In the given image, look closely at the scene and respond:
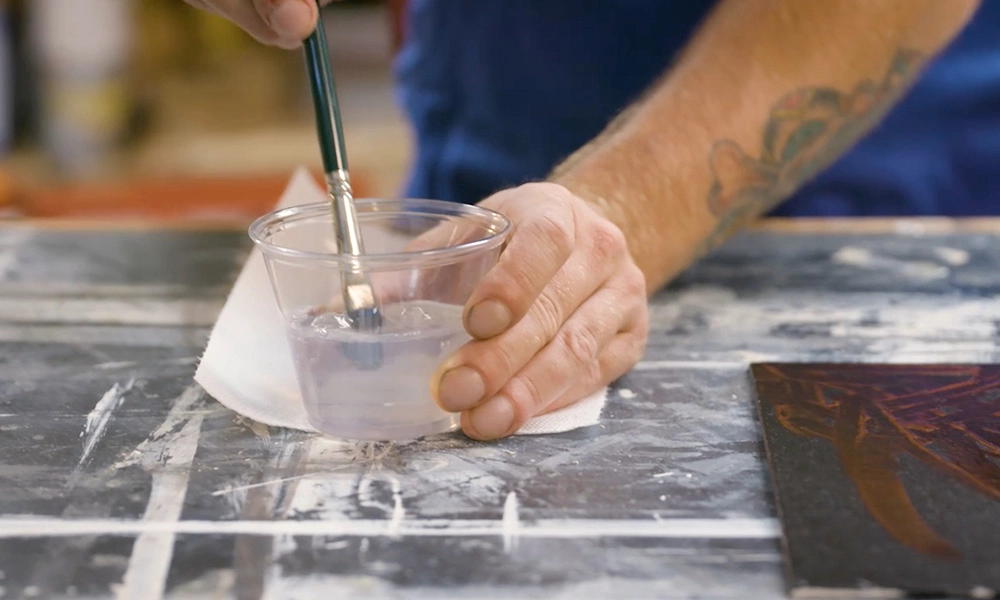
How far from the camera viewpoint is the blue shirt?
1.10 meters

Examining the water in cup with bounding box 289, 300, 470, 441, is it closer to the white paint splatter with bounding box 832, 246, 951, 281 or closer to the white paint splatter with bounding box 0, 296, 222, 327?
the white paint splatter with bounding box 0, 296, 222, 327

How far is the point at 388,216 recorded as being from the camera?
72 centimetres

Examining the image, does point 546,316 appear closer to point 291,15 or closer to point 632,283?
point 632,283

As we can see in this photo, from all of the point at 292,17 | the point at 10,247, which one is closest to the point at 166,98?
the point at 10,247

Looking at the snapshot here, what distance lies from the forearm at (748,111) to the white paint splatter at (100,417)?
14.3 inches

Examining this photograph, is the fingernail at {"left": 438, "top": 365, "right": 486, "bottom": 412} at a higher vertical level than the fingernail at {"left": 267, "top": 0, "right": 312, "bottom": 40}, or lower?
lower

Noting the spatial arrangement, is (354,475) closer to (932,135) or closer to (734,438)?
(734,438)

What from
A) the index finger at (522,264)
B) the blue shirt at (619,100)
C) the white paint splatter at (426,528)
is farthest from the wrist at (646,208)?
the white paint splatter at (426,528)

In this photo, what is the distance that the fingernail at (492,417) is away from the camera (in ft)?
2.05

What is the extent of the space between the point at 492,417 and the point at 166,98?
2625mm

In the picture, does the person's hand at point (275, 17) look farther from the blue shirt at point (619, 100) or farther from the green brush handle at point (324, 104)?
the blue shirt at point (619, 100)

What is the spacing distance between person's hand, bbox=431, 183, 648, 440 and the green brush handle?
0.11 metres

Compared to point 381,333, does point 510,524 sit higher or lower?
lower

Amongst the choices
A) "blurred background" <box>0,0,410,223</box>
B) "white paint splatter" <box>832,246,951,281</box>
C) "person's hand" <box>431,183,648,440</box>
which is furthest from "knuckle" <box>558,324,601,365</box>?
"blurred background" <box>0,0,410,223</box>
